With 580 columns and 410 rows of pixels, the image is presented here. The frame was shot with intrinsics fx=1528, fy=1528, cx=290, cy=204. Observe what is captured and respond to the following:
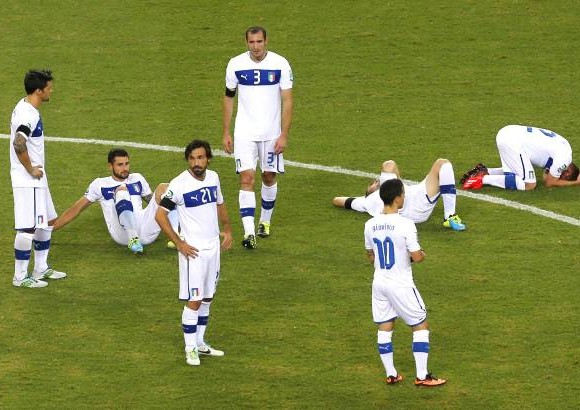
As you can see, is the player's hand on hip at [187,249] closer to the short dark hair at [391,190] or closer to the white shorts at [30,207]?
the short dark hair at [391,190]

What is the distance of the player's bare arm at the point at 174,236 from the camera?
1434cm

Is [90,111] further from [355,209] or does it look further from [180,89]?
[355,209]

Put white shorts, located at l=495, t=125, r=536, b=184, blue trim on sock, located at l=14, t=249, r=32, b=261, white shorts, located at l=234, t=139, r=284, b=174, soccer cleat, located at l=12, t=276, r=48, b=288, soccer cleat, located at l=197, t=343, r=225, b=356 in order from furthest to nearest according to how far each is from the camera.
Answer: white shorts, located at l=495, t=125, r=536, b=184 → white shorts, located at l=234, t=139, r=284, b=174 → soccer cleat, located at l=12, t=276, r=48, b=288 → blue trim on sock, located at l=14, t=249, r=32, b=261 → soccer cleat, located at l=197, t=343, r=225, b=356

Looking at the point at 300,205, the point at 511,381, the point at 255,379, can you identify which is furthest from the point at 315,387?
the point at 300,205

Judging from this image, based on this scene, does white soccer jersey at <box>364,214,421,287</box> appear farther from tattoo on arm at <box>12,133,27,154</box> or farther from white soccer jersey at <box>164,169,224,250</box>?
tattoo on arm at <box>12,133,27,154</box>

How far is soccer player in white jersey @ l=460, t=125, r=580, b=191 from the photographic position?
19.8 metres

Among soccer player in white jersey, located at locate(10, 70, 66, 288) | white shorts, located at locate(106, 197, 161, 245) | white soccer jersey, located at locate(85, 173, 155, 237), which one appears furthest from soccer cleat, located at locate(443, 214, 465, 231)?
soccer player in white jersey, located at locate(10, 70, 66, 288)

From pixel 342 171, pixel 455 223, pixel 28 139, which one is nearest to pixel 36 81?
pixel 28 139

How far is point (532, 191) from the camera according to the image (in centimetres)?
1991

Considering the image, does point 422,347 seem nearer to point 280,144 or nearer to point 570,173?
point 280,144

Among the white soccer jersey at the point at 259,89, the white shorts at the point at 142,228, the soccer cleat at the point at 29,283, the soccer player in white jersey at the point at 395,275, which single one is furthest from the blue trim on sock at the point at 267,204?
the soccer player in white jersey at the point at 395,275

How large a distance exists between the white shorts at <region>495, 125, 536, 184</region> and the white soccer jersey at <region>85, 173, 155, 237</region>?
15.8ft

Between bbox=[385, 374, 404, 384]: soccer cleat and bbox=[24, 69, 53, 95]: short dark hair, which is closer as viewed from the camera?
bbox=[385, 374, 404, 384]: soccer cleat

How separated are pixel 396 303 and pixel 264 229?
4768 millimetres
